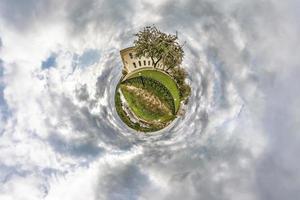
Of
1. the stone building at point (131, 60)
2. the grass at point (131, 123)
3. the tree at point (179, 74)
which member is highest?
the stone building at point (131, 60)

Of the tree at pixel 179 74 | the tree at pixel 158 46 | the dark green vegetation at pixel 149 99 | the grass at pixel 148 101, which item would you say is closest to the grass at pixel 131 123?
the dark green vegetation at pixel 149 99

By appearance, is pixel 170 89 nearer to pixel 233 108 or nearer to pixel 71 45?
pixel 233 108

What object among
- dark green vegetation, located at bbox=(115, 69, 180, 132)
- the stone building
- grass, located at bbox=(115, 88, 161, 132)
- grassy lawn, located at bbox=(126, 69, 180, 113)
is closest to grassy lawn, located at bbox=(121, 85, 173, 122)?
dark green vegetation, located at bbox=(115, 69, 180, 132)

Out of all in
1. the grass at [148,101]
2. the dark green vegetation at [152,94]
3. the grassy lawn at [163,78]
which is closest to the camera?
the dark green vegetation at [152,94]

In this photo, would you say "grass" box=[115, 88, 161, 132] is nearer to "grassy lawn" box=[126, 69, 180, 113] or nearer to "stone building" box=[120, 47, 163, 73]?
"grassy lawn" box=[126, 69, 180, 113]

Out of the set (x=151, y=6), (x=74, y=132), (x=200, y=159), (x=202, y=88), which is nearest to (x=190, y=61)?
(x=202, y=88)

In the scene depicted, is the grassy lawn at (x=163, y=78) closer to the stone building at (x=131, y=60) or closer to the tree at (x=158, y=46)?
the stone building at (x=131, y=60)

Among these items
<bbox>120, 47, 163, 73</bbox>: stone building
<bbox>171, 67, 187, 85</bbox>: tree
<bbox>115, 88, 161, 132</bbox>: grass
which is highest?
<bbox>120, 47, 163, 73</bbox>: stone building
